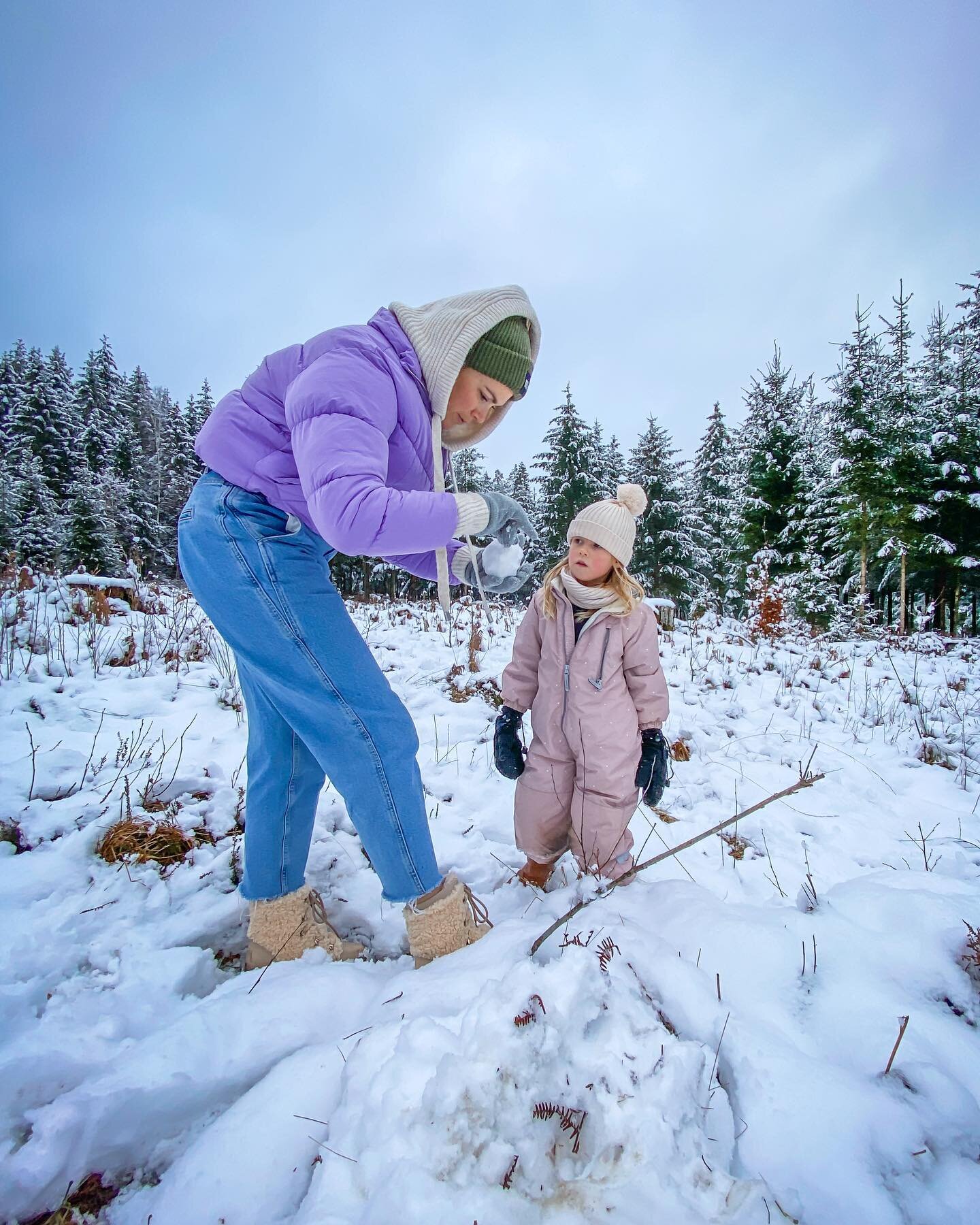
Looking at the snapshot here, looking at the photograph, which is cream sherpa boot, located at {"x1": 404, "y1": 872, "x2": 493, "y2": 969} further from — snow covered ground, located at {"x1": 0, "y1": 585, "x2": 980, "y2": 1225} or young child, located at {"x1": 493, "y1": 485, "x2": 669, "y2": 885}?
young child, located at {"x1": 493, "y1": 485, "x2": 669, "y2": 885}

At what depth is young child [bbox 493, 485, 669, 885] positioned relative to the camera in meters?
2.25

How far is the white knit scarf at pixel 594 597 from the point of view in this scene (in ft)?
7.55

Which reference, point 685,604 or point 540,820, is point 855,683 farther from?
point 685,604

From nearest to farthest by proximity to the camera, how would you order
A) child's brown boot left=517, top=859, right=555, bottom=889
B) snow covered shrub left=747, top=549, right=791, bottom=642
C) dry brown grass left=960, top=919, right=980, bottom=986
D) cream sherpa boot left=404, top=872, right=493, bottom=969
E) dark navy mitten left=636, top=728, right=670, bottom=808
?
dry brown grass left=960, top=919, right=980, bottom=986 → cream sherpa boot left=404, top=872, right=493, bottom=969 → child's brown boot left=517, top=859, right=555, bottom=889 → dark navy mitten left=636, top=728, right=670, bottom=808 → snow covered shrub left=747, top=549, right=791, bottom=642

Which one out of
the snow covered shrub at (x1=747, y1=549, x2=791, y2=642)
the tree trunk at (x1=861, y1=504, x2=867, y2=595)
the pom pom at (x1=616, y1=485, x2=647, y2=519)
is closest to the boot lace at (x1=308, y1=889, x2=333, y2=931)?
the pom pom at (x1=616, y1=485, x2=647, y2=519)

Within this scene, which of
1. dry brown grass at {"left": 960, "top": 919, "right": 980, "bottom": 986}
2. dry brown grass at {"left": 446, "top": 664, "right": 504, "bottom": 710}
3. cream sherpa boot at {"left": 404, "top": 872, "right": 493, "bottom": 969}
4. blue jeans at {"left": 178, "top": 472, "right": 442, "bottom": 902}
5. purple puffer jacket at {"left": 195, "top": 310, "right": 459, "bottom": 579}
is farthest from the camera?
dry brown grass at {"left": 446, "top": 664, "right": 504, "bottom": 710}

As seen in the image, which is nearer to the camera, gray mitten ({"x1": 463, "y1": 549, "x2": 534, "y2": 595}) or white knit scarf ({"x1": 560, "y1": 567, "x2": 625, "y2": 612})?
gray mitten ({"x1": 463, "y1": 549, "x2": 534, "y2": 595})

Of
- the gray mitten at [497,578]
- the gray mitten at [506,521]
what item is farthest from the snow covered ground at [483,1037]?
the gray mitten at [506,521]

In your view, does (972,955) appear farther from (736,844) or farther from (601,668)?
(601,668)

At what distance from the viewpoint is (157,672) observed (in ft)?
12.8

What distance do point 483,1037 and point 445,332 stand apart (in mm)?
1800

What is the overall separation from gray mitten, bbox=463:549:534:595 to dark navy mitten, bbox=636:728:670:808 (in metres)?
1.07

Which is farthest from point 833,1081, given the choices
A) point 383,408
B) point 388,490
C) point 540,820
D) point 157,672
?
point 157,672

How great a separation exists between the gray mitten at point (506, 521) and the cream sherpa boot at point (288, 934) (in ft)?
4.30
